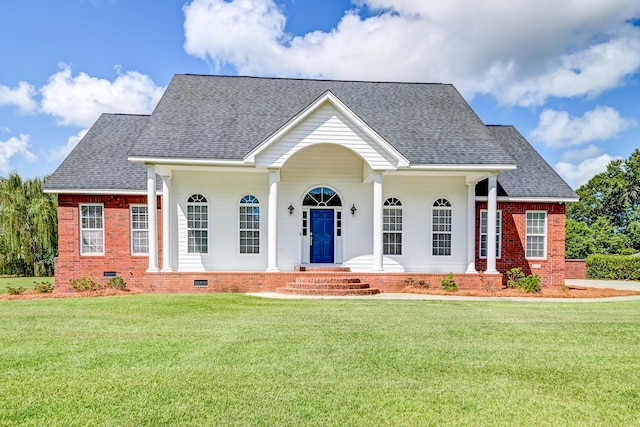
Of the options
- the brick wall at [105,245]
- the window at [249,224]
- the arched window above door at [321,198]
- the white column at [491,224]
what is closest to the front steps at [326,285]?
the window at [249,224]

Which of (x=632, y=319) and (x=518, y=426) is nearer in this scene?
(x=518, y=426)

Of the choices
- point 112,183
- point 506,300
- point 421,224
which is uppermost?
point 112,183

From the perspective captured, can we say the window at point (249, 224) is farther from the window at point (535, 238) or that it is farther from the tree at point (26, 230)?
the tree at point (26, 230)

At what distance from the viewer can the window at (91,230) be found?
1728cm

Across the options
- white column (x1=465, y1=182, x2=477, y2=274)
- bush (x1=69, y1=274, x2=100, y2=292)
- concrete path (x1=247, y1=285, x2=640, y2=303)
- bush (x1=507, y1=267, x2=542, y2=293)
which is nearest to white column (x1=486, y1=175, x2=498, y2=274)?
white column (x1=465, y1=182, x2=477, y2=274)

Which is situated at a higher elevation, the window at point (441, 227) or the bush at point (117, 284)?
the window at point (441, 227)

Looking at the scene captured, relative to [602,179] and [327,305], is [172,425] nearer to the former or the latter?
[327,305]

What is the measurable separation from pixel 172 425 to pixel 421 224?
1452 centimetres

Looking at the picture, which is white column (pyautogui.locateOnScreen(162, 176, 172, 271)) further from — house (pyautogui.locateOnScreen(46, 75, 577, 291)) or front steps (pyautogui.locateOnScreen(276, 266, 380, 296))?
front steps (pyautogui.locateOnScreen(276, 266, 380, 296))

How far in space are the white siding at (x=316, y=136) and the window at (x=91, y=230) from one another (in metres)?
6.95

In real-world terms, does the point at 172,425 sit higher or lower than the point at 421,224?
lower

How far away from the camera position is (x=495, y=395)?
520 cm

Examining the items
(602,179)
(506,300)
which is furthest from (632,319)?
(602,179)

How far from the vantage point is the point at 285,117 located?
18250mm
